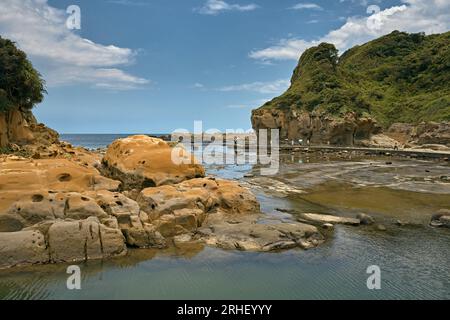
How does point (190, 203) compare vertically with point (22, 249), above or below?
above

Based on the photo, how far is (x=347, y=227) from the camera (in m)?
21.4

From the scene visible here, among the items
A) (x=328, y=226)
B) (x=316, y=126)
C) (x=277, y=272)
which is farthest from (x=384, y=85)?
(x=277, y=272)

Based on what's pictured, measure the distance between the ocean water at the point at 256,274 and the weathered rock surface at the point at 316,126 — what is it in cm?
8113

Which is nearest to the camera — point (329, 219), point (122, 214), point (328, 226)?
point (122, 214)

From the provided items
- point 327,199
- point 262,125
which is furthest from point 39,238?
point 262,125

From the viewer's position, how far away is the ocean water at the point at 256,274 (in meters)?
13.0

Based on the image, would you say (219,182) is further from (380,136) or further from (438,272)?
(380,136)

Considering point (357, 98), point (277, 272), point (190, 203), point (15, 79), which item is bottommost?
point (277, 272)

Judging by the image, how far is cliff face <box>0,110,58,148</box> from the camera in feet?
115

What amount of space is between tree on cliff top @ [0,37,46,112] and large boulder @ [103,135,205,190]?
14510 mm

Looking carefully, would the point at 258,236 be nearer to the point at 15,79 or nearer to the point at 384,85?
the point at 15,79

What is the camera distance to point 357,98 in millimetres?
105125

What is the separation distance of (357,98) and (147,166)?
92509mm

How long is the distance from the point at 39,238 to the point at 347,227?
15.9 meters
